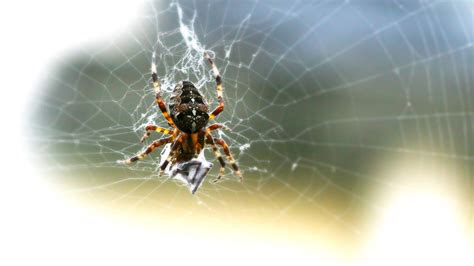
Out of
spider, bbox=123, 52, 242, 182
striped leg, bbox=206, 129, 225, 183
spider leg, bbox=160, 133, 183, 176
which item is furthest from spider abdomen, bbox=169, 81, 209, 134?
striped leg, bbox=206, 129, 225, 183

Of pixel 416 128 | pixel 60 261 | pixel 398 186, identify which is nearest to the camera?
pixel 60 261

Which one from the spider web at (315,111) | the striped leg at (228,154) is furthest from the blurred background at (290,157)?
the striped leg at (228,154)

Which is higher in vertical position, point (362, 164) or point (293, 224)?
point (362, 164)

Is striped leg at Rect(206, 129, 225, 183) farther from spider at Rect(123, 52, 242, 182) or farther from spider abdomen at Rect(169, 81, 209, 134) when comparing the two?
spider abdomen at Rect(169, 81, 209, 134)

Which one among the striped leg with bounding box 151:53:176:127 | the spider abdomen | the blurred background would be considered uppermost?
the blurred background

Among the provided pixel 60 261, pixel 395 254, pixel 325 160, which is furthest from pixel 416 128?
pixel 60 261

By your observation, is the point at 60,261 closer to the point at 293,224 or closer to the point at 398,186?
the point at 293,224

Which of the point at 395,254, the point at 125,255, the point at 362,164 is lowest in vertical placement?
the point at 395,254

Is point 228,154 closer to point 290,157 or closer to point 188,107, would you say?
point 188,107
